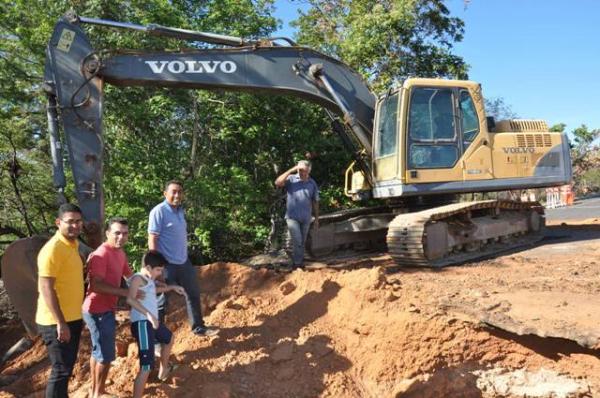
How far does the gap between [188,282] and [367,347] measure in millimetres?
1883

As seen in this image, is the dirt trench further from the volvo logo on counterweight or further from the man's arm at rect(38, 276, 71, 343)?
the volvo logo on counterweight

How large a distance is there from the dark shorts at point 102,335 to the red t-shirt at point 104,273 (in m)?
0.05

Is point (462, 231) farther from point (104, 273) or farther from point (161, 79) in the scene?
point (104, 273)

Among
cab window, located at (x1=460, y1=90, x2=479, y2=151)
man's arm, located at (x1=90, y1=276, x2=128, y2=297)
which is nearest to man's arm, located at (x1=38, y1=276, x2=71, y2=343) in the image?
man's arm, located at (x1=90, y1=276, x2=128, y2=297)

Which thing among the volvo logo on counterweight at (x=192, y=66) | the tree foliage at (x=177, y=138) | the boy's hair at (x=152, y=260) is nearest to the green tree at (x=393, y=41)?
the tree foliage at (x=177, y=138)

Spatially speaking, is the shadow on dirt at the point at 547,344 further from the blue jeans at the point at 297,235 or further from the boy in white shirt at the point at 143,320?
the boy in white shirt at the point at 143,320

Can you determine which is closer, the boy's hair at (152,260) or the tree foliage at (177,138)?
the boy's hair at (152,260)

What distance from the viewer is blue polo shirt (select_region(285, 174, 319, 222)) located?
6582mm

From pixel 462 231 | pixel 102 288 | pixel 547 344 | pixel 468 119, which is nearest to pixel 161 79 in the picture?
pixel 102 288

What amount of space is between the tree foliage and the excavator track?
3397mm

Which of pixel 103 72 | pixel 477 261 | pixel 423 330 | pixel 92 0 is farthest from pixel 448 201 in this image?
pixel 92 0

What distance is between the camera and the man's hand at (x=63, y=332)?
329cm

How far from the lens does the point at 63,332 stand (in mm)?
3295

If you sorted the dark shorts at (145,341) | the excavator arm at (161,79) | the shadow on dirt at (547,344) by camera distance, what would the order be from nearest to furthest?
1. the dark shorts at (145,341)
2. the shadow on dirt at (547,344)
3. the excavator arm at (161,79)
